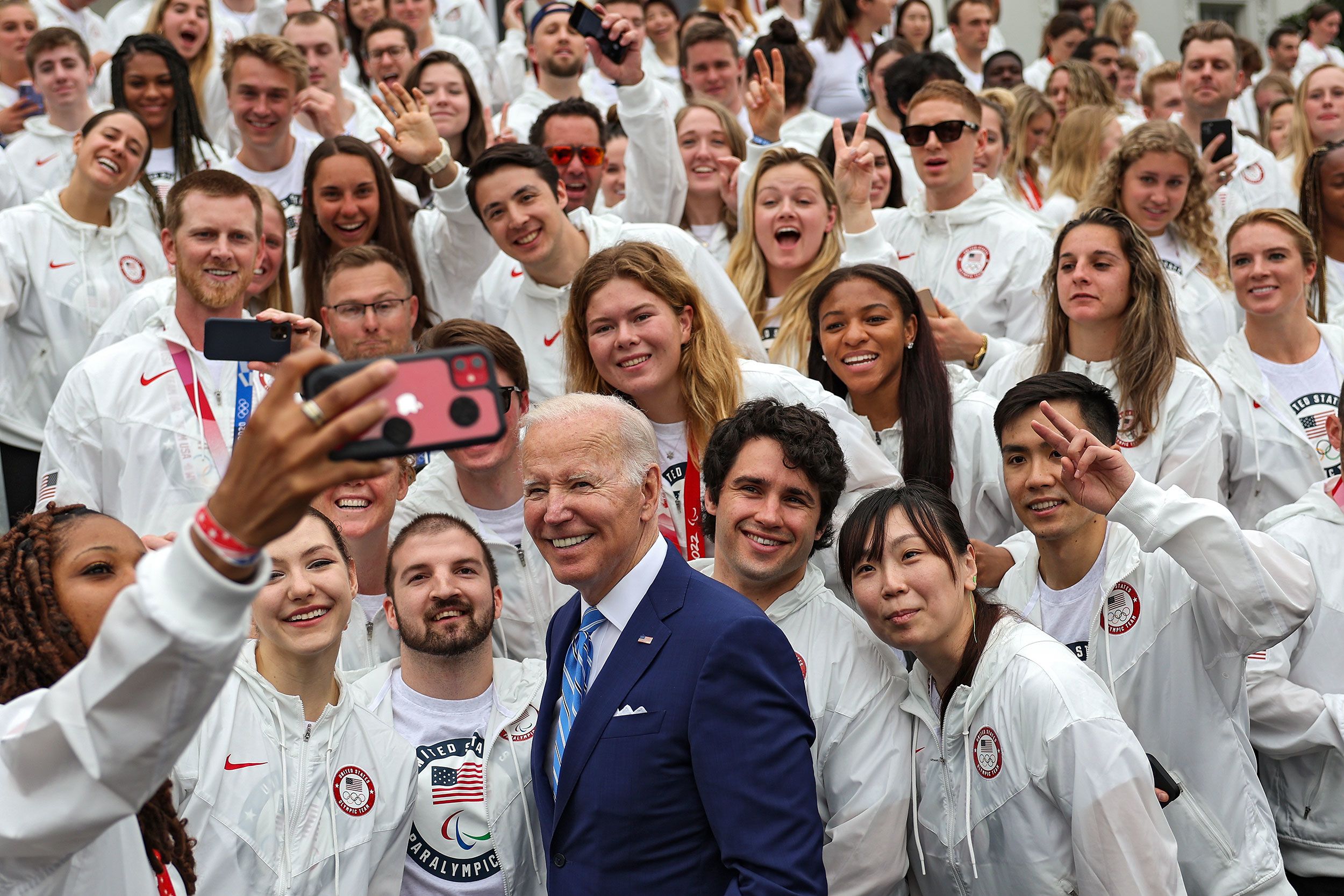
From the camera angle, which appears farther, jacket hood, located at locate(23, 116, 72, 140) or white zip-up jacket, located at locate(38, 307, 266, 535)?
jacket hood, located at locate(23, 116, 72, 140)

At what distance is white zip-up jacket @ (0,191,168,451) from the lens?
239 inches

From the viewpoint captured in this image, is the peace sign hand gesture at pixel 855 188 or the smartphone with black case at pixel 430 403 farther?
the peace sign hand gesture at pixel 855 188

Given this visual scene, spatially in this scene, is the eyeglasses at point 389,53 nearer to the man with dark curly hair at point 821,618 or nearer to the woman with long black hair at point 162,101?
the woman with long black hair at point 162,101

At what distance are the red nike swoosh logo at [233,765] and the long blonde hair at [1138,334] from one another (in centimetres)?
324

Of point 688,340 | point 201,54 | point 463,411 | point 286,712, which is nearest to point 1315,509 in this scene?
point 688,340

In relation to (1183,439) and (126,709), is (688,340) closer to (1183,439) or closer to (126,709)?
(1183,439)

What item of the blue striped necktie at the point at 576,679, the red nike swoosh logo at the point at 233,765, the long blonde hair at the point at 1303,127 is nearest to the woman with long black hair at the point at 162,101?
the red nike swoosh logo at the point at 233,765

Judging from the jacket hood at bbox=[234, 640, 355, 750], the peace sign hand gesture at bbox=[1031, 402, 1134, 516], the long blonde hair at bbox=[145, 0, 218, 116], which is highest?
the long blonde hair at bbox=[145, 0, 218, 116]

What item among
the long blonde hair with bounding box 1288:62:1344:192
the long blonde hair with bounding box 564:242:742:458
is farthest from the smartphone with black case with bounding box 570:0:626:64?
the long blonde hair with bounding box 1288:62:1344:192

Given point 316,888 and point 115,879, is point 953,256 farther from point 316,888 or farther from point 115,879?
point 115,879

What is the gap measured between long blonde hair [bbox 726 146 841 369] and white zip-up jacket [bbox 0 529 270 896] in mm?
4046

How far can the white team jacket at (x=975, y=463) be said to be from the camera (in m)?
4.96

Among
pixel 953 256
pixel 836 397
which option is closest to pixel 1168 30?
pixel 953 256

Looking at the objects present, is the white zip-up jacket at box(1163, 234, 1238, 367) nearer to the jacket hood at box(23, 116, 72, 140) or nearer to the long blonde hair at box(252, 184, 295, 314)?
the long blonde hair at box(252, 184, 295, 314)
